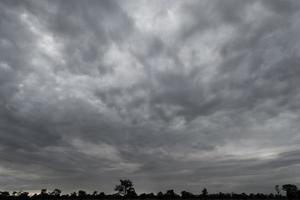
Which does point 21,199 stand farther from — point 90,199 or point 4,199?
point 90,199

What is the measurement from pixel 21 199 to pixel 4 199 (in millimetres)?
10030

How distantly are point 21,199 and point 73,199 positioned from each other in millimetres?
31893

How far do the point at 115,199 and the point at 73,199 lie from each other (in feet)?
79.9

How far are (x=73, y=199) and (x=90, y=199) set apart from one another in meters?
9.77

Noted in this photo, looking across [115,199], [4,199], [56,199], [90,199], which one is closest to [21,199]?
[4,199]

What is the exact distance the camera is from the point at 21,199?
200 m

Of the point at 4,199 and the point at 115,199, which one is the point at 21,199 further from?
the point at 115,199

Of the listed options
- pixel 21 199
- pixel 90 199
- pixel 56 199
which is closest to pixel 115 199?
pixel 90 199

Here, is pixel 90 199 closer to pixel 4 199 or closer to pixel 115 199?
pixel 115 199

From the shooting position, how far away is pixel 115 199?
653 ft

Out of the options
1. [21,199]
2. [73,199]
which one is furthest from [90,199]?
[21,199]

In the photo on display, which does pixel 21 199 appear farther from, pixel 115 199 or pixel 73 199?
pixel 115 199

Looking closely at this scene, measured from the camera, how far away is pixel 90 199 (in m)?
197

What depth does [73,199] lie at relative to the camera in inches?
7712
